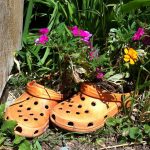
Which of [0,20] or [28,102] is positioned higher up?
[0,20]

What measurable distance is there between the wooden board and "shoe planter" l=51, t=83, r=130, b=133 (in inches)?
12.8

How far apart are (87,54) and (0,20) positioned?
19.3 inches

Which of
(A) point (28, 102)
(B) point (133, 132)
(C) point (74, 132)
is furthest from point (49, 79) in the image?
(B) point (133, 132)

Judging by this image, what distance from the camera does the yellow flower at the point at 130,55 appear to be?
2480 mm

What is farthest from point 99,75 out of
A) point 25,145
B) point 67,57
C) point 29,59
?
point 25,145

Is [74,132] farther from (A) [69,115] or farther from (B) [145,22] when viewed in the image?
(B) [145,22]

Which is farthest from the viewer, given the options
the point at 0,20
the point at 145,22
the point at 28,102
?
the point at 145,22

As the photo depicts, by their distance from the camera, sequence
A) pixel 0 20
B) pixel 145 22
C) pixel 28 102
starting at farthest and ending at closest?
1. pixel 145 22
2. pixel 28 102
3. pixel 0 20

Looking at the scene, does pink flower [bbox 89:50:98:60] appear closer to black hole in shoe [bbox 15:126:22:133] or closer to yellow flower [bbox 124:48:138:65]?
yellow flower [bbox 124:48:138:65]

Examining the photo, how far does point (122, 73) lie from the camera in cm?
262

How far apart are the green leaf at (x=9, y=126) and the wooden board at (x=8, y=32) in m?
0.18

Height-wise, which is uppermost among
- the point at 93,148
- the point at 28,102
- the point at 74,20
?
the point at 74,20

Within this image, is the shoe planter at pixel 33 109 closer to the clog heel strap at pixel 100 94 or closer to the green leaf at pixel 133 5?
the clog heel strap at pixel 100 94

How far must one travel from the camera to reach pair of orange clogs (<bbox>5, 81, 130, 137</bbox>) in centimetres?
241
